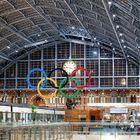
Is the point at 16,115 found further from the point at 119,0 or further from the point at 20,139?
the point at 119,0

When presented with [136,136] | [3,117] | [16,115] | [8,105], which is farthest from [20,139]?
[136,136]

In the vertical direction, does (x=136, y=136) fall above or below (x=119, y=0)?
below

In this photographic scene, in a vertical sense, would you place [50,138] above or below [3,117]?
below

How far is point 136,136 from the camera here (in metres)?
50.0

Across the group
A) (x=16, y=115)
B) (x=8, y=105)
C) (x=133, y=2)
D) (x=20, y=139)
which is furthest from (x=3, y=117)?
(x=133, y=2)

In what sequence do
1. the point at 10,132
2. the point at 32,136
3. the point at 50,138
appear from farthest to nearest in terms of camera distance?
the point at 50,138
the point at 32,136
the point at 10,132

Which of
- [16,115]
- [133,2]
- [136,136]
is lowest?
[136,136]

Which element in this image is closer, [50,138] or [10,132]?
[10,132]

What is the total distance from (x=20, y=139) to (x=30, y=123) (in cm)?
376

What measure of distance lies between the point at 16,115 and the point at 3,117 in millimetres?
5721

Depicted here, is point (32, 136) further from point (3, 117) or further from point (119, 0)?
point (119, 0)

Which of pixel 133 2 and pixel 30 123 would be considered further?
pixel 133 2

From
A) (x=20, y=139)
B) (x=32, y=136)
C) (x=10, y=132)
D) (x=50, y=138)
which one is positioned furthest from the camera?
(x=50, y=138)

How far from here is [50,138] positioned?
157 feet
